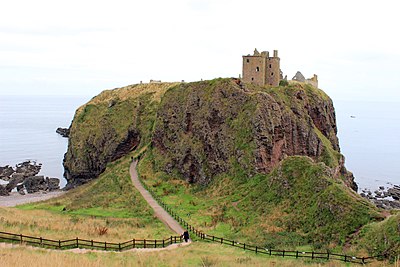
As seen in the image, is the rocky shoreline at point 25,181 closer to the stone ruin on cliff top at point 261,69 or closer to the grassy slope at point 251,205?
the grassy slope at point 251,205

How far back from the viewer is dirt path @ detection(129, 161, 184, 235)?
39.3 meters

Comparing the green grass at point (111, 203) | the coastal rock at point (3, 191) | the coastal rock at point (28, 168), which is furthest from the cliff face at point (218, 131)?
the coastal rock at point (28, 168)

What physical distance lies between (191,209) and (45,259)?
2773cm

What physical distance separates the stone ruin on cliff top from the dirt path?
79.0 ft

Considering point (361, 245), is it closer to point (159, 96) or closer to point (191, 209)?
point (191, 209)

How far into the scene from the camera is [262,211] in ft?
133

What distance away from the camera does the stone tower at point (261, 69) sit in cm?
6581

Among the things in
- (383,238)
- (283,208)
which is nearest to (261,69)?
(283,208)

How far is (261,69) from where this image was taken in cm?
6631

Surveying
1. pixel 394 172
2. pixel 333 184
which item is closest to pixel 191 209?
pixel 333 184

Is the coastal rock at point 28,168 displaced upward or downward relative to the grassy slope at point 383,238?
upward

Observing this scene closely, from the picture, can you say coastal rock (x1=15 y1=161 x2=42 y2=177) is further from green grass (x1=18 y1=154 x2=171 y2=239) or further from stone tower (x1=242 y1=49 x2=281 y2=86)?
stone tower (x1=242 y1=49 x2=281 y2=86)

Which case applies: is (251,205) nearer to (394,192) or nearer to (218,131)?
(218,131)

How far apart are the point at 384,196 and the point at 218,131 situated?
154 ft
